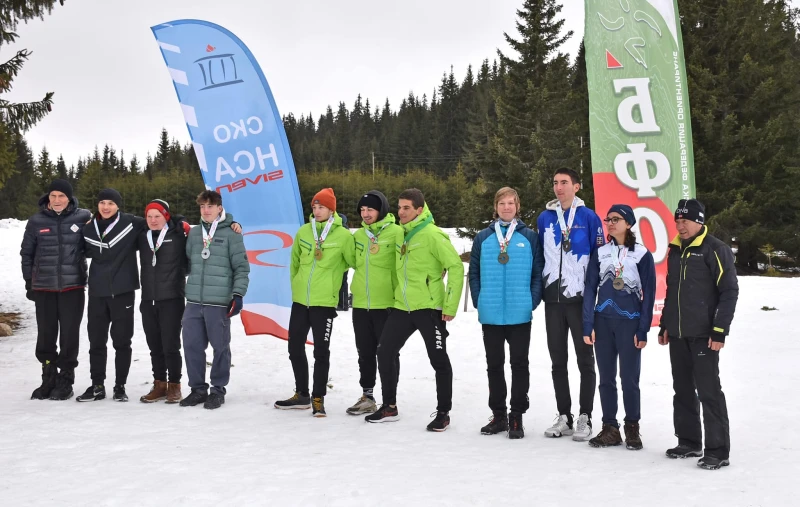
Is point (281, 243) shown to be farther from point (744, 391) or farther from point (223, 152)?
point (744, 391)

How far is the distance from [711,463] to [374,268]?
121 inches

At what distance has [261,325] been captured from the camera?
752 cm

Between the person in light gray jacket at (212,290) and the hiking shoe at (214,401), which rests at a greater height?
the person in light gray jacket at (212,290)

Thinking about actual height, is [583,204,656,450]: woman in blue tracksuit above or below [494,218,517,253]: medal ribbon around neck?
below

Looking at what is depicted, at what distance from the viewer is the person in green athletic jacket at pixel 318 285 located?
6.12 metres

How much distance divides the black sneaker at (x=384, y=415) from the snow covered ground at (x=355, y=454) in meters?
0.12

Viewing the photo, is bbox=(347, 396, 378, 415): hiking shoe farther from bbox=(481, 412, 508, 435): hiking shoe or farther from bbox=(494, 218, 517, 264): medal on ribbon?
bbox=(494, 218, 517, 264): medal on ribbon

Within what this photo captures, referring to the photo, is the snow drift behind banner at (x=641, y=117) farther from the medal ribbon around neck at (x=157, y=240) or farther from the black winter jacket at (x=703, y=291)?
the medal ribbon around neck at (x=157, y=240)

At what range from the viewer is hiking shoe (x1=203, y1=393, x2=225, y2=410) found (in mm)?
6250

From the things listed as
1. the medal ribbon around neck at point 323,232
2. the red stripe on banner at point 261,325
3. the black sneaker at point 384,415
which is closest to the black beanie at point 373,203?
the medal ribbon around neck at point 323,232

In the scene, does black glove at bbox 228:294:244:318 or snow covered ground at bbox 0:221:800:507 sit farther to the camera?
black glove at bbox 228:294:244:318

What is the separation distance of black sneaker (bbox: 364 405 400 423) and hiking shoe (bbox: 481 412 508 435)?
0.87 metres

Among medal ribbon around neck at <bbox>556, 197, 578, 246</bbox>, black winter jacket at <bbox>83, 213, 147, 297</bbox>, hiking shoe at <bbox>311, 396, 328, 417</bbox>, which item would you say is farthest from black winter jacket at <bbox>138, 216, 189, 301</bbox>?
medal ribbon around neck at <bbox>556, 197, 578, 246</bbox>

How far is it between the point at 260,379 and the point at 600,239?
4.51 m
